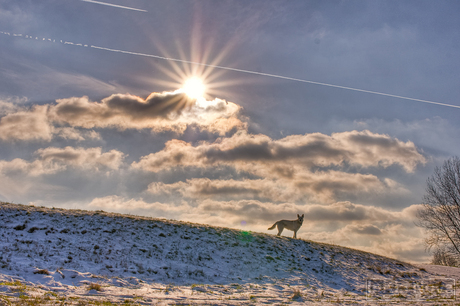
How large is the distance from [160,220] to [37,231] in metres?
9.35

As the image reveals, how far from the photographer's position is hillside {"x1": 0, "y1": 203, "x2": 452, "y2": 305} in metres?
14.5

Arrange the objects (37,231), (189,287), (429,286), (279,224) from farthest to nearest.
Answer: (279,224) < (429,286) < (37,231) < (189,287)

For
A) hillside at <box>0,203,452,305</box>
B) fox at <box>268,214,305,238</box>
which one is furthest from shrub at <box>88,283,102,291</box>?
fox at <box>268,214,305,238</box>

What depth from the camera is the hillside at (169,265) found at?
14.5 meters

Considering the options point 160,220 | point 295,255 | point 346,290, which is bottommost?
point 346,290

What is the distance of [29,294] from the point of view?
11703mm

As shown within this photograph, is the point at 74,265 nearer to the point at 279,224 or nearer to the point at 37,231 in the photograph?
the point at 37,231

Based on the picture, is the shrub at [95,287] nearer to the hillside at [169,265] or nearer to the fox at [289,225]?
the hillside at [169,265]

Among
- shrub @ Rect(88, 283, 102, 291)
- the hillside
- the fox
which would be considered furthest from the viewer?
the fox

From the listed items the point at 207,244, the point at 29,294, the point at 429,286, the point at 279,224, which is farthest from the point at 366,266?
the point at 29,294

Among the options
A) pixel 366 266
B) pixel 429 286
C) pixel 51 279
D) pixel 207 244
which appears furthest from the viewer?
pixel 366 266

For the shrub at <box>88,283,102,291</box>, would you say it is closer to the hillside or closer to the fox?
the hillside

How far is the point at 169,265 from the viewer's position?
19.4m

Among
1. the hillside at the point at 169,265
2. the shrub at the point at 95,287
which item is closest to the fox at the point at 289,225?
the hillside at the point at 169,265
